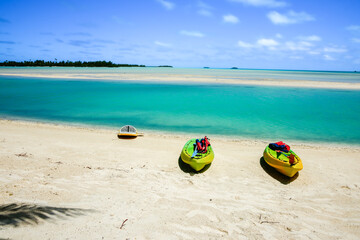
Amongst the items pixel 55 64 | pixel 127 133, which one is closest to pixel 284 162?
pixel 127 133

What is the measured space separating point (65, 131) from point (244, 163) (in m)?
11.7

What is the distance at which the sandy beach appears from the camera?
199 inches

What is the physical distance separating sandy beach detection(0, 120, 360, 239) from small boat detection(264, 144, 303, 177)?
0.47m

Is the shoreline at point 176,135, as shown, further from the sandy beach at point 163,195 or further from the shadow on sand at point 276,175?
the shadow on sand at point 276,175

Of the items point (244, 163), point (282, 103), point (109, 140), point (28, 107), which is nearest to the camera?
point (244, 163)

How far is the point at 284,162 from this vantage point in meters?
7.84

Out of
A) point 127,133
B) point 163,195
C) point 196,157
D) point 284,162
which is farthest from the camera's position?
point 127,133

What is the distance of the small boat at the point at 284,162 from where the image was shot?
765 centimetres

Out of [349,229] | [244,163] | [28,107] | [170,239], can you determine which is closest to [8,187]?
[170,239]

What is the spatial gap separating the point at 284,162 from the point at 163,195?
4912 mm

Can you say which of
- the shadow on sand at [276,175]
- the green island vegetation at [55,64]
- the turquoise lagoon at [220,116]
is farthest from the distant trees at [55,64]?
the shadow on sand at [276,175]

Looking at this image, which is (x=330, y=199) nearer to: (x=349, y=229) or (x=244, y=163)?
(x=349, y=229)

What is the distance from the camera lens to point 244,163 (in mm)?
9273

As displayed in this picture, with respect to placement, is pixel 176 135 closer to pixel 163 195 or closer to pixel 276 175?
pixel 276 175
